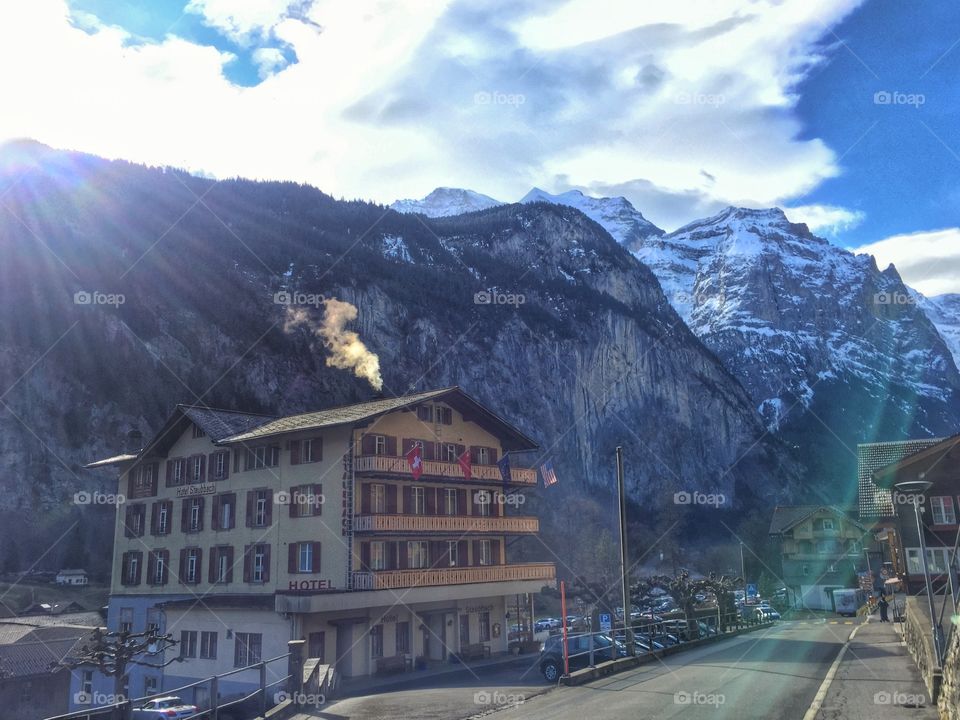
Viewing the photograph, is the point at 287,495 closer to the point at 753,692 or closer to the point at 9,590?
the point at 753,692

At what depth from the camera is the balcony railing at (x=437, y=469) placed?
136 ft

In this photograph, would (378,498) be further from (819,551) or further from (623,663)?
(819,551)

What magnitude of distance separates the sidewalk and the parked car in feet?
75.9

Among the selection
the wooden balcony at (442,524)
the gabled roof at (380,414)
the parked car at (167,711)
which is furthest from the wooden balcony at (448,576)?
the parked car at (167,711)

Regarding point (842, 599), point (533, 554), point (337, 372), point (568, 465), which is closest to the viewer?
point (842, 599)

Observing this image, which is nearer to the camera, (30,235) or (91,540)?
(91,540)

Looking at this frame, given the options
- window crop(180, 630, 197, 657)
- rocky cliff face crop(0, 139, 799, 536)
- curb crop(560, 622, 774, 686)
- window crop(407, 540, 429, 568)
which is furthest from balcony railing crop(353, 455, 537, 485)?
rocky cliff face crop(0, 139, 799, 536)

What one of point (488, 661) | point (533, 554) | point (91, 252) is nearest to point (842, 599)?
point (488, 661)

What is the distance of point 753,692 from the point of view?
21.8 metres

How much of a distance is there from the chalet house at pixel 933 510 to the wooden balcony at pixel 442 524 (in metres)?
22.2

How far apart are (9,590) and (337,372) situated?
65.7 metres

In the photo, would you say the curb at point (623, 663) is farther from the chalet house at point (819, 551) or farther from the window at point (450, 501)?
the chalet house at point (819, 551)

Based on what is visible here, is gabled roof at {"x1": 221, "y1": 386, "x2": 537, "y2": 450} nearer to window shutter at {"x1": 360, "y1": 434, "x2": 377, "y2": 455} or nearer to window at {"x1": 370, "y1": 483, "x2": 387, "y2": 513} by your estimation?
window shutter at {"x1": 360, "y1": 434, "x2": 377, "y2": 455}

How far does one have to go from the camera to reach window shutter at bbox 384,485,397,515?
43.5 m
